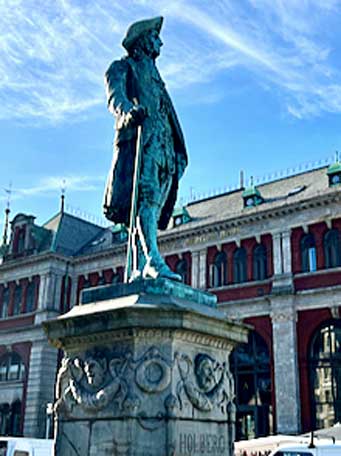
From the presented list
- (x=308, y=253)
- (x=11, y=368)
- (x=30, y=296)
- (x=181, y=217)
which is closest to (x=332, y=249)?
(x=308, y=253)

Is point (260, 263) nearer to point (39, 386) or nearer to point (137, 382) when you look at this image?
point (39, 386)

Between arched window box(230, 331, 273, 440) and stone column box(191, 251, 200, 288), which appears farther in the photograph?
stone column box(191, 251, 200, 288)

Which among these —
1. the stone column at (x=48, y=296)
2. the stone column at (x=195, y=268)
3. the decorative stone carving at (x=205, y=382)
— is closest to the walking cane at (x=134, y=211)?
the decorative stone carving at (x=205, y=382)

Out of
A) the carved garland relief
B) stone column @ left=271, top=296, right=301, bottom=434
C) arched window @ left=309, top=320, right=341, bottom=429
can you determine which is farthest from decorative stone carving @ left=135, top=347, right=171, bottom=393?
stone column @ left=271, top=296, right=301, bottom=434

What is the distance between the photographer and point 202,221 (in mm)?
32094

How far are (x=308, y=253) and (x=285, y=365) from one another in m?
5.11

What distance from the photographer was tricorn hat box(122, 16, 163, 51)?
779cm

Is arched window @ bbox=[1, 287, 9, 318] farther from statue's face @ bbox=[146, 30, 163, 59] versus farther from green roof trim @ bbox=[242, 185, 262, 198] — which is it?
statue's face @ bbox=[146, 30, 163, 59]

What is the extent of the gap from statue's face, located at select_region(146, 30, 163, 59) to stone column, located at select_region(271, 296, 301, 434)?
2049cm

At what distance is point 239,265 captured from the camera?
97.1ft

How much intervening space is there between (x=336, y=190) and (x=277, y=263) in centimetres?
424

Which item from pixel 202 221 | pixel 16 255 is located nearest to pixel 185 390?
pixel 202 221

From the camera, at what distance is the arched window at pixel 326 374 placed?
989 inches

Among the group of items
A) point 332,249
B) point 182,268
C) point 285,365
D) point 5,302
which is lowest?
point 285,365
